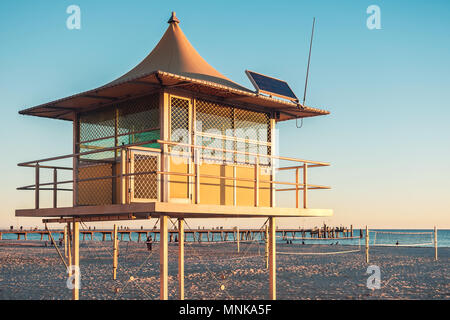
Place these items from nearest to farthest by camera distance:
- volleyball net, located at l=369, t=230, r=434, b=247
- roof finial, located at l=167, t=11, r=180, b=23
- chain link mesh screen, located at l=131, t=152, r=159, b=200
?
chain link mesh screen, located at l=131, t=152, r=159, b=200
roof finial, located at l=167, t=11, r=180, b=23
volleyball net, located at l=369, t=230, r=434, b=247

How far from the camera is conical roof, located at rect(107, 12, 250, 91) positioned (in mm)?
12859

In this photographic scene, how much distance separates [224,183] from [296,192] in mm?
2157

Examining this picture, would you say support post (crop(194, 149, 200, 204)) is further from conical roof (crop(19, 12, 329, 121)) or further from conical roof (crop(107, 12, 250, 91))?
conical roof (crop(107, 12, 250, 91))

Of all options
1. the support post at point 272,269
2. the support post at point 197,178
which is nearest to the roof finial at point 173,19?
the support post at point 197,178

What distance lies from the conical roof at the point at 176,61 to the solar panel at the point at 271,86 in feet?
1.29

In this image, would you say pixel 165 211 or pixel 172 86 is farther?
pixel 172 86

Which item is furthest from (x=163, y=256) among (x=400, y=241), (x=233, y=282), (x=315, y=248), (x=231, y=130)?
(x=400, y=241)

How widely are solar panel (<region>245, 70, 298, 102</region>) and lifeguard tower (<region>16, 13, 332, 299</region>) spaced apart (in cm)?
4

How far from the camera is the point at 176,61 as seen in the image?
13.1 metres

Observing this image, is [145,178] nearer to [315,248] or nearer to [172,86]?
[172,86]

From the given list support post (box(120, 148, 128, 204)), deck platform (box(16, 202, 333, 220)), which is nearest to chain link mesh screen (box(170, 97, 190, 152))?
support post (box(120, 148, 128, 204))

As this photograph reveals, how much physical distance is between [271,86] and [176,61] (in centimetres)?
247

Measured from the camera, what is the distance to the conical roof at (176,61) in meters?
12.9
